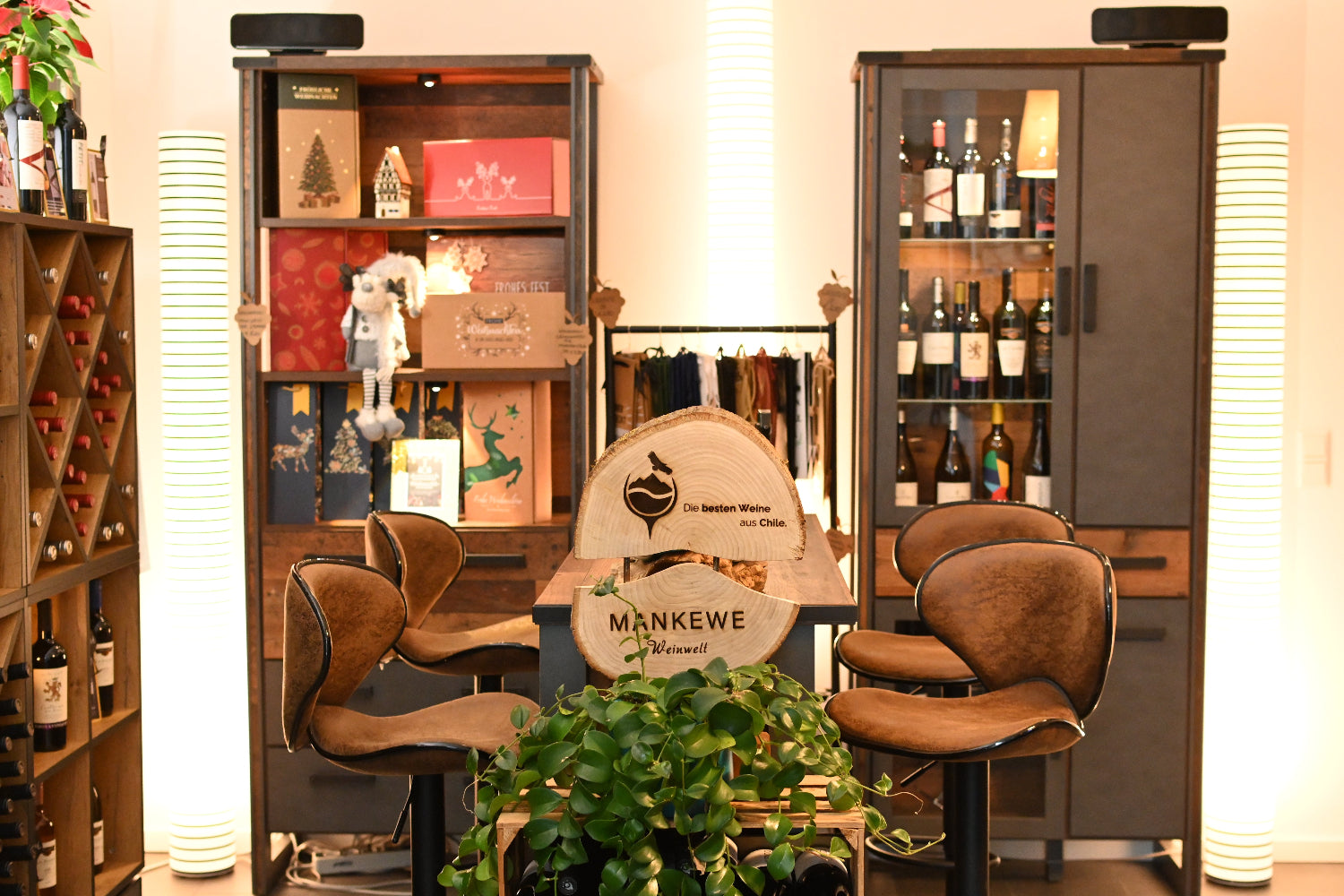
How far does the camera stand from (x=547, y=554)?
3.54 m

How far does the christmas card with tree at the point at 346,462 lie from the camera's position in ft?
12.1

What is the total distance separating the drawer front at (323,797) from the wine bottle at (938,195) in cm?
195

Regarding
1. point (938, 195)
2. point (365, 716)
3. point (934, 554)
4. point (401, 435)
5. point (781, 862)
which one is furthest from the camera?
point (401, 435)

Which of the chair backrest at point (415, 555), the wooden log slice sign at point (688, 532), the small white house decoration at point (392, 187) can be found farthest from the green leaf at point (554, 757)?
the small white house decoration at point (392, 187)

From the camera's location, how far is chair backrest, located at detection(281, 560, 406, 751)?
6.79 feet

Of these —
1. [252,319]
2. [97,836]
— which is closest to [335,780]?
[97,836]

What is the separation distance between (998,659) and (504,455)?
1.75 m

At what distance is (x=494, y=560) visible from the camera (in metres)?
3.52

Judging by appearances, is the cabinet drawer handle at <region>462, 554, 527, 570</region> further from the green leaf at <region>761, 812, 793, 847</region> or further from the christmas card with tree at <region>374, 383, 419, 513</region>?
the green leaf at <region>761, 812, 793, 847</region>

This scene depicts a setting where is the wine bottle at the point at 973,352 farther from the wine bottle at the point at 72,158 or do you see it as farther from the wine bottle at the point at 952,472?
the wine bottle at the point at 72,158

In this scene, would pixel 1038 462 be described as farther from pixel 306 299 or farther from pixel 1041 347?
pixel 306 299

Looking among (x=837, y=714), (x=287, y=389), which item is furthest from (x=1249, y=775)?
(x=287, y=389)

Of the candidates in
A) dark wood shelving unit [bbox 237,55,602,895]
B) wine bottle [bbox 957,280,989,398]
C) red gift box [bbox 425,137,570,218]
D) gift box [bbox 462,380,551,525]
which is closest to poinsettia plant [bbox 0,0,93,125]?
dark wood shelving unit [bbox 237,55,602,895]

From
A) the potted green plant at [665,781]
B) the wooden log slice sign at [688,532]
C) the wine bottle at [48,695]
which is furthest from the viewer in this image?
the wine bottle at [48,695]
